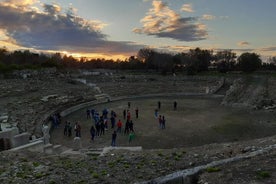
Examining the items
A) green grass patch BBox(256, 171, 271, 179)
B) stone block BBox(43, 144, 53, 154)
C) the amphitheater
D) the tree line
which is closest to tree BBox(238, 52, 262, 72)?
the tree line

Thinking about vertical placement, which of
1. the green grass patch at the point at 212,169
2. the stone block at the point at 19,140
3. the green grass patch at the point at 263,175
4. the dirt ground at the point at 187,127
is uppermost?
the green grass patch at the point at 263,175

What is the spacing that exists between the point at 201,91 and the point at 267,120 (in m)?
23.4

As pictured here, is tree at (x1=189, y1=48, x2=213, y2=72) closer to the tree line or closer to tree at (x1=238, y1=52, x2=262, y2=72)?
the tree line

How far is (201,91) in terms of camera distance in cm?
5156

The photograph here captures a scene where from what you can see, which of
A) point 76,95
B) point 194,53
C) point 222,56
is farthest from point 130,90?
point 222,56

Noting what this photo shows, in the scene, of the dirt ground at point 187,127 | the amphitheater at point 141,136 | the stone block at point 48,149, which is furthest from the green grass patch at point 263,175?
the stone block at point 48,149

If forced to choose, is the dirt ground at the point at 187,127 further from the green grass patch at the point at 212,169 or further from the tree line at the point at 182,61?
the tree line at the point at 182,61

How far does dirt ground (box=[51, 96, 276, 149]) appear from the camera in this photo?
877 inches

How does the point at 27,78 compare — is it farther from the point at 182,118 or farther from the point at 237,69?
the point at 237,69

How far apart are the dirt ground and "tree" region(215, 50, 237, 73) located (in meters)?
61.3

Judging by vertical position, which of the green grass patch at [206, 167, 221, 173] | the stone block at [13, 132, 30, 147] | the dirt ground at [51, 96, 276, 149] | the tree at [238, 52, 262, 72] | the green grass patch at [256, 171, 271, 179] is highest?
the tree at [238, 52, 262, 72]

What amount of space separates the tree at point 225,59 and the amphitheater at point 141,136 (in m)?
34.9

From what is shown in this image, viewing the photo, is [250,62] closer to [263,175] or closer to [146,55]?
[146,55]

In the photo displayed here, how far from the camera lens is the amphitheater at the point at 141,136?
1152cm
